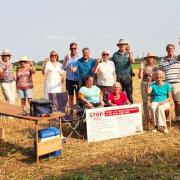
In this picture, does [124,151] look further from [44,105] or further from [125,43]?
[125,43]

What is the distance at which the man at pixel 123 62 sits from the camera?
9414 mm

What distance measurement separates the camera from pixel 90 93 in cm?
884

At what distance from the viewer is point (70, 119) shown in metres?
8.59

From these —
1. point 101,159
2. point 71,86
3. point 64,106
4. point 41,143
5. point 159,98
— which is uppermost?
point 71,86

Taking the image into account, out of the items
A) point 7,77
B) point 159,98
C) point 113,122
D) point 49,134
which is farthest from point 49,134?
point 7,77

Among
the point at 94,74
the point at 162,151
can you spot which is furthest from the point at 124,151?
the point at 94,74

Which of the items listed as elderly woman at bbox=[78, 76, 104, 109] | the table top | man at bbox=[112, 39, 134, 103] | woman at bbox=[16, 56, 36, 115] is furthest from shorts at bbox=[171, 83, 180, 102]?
woman at bbox=[16, 56, 36, 115]

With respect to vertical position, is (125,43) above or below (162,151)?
above

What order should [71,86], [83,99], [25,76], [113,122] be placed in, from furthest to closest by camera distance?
1. [25,76]
2. [71,86]
3. [83,99]
4. [113,122]

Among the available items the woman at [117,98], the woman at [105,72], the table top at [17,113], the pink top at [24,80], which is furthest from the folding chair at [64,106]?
the table top at [17,113]

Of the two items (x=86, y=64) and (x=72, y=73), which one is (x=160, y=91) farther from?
(x=72, y=73)

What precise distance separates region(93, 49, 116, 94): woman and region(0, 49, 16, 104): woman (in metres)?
2.46

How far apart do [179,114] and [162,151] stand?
274 cm

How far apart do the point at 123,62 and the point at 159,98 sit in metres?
1.31
